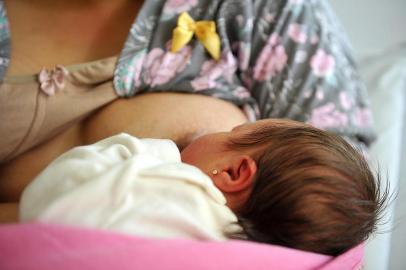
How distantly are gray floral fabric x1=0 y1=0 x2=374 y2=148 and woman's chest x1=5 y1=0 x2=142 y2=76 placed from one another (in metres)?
0.08

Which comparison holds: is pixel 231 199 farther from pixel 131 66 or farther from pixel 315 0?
pixel 315 0

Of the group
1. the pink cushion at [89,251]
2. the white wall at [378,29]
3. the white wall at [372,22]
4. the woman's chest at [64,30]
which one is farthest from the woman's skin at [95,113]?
the white wall at [372,22]

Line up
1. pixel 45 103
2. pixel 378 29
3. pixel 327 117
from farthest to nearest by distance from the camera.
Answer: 1. pixel 378 29
2. pixel 327 117
3. pixel 45 103

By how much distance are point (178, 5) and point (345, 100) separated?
49cm

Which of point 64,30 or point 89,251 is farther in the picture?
point 64,30

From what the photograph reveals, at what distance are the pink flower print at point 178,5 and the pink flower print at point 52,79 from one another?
31 cm

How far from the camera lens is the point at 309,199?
57cm

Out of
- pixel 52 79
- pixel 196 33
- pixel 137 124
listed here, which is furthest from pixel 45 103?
pixel 196 33

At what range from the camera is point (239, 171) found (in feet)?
2.07

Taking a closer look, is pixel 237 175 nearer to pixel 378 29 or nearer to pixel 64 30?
pixel 64 30

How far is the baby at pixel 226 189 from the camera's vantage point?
1.61ft

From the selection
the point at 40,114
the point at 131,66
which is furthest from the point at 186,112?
the point at 40,114

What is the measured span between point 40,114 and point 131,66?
0.24m

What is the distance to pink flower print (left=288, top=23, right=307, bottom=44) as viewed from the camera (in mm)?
Answer: 1036
